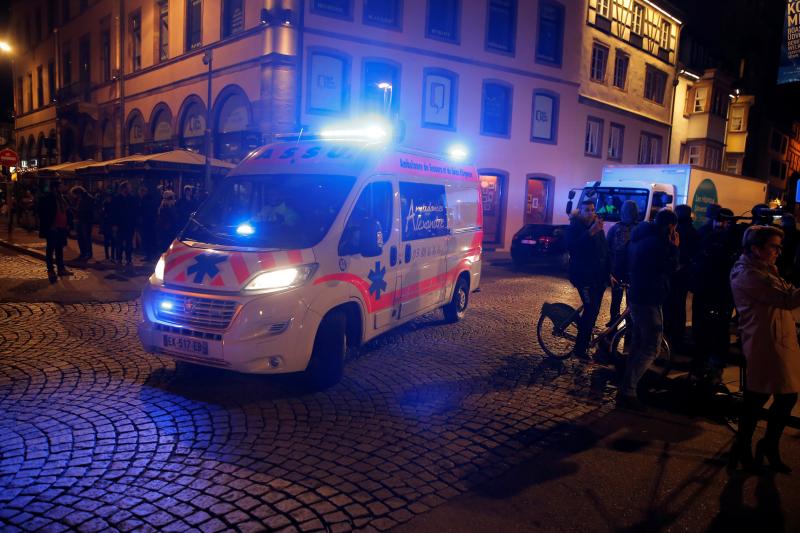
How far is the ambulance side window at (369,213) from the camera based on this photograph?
5.63 metres

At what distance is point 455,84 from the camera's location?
21328 millimetres

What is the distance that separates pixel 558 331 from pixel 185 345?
4.48m

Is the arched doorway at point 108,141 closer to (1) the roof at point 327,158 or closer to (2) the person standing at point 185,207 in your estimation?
(2) the person standing at point 185,207

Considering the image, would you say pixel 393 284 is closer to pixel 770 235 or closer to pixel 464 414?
pixel 464 414

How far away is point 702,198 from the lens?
54.2ft

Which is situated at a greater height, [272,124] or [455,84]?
[455,84]

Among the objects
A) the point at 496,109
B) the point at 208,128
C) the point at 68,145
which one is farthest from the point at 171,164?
the point at 68,145

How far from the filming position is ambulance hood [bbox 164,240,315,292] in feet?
16.4

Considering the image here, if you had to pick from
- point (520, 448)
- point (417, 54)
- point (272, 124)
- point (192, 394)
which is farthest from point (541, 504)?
point (417, 54)

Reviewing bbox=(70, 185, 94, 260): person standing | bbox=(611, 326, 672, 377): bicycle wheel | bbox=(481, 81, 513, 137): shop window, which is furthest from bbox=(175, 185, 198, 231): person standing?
bbox=(481, 81, 513, 137): shop window

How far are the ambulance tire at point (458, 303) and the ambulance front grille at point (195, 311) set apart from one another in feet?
14.3

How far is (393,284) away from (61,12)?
36205 millimetres

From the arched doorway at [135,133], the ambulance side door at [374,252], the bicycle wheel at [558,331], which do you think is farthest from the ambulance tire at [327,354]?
the arched doorway at [135,133]

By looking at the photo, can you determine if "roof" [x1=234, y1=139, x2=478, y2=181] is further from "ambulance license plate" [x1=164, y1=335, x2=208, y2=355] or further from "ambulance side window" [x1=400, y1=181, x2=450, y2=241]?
"ambulance license plate" [x1=164, y1=335, x2=208, y2=355]
